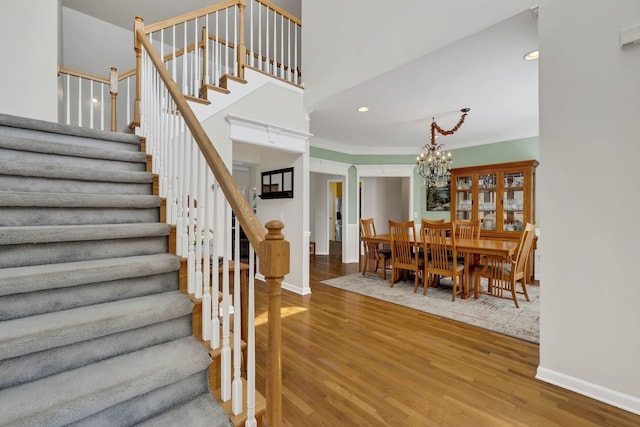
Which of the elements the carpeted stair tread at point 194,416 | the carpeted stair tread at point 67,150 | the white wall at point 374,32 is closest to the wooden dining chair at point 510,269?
the white wall at point 374,32

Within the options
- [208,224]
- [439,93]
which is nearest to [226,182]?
[208,224]

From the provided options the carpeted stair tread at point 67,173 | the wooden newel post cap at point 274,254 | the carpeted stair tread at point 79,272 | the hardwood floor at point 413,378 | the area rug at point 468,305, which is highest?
the carpeted stair tread at point 67,173

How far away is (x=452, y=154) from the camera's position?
6.12 metres

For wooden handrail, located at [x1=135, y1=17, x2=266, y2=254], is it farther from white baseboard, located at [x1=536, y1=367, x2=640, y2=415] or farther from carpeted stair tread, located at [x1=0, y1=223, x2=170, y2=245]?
white baseboard, located at [x1=536, y1=367, x2=640, y2=415]

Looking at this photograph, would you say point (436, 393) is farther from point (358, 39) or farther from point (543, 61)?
point (358, 39)

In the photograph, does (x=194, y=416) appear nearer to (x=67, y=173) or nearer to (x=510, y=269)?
(x=67, y=173)

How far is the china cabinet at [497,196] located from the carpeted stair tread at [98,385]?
5255mm

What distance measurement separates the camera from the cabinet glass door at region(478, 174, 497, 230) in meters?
5.17

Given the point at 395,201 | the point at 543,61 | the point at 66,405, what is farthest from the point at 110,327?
the point at 395,201

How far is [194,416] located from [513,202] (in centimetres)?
545

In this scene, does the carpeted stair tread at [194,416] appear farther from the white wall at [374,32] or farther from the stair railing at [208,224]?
the white wall at [374,32]

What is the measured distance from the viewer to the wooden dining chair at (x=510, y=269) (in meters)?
3.34

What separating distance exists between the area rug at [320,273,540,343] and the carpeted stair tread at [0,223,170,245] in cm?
283

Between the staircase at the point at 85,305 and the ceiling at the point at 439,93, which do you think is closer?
the staircase at the point at 85,305
